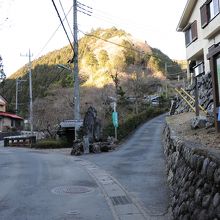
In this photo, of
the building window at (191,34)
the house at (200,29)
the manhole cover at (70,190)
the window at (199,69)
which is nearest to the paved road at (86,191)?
the manhole cover at (70,190)

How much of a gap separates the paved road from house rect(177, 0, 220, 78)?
38.7 ft

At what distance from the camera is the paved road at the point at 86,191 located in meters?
7.81

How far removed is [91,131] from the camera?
23906 mm

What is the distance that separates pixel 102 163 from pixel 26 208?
8707 mm

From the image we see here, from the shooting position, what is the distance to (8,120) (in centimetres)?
6925

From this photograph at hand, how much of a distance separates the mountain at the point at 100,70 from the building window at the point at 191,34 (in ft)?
47.7

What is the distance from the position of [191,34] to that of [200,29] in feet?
7.87

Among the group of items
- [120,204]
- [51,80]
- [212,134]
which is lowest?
[120,204]

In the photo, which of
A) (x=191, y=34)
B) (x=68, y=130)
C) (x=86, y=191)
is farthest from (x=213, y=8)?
(x=86, y=191)

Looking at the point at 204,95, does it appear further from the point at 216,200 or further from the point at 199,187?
the point at 216,200

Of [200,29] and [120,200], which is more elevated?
[200,29]

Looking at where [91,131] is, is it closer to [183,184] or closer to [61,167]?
[61,167]

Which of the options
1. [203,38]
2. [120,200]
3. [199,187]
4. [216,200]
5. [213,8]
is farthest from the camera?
[203,38]

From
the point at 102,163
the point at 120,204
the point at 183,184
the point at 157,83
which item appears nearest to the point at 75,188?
the point at 120,204
